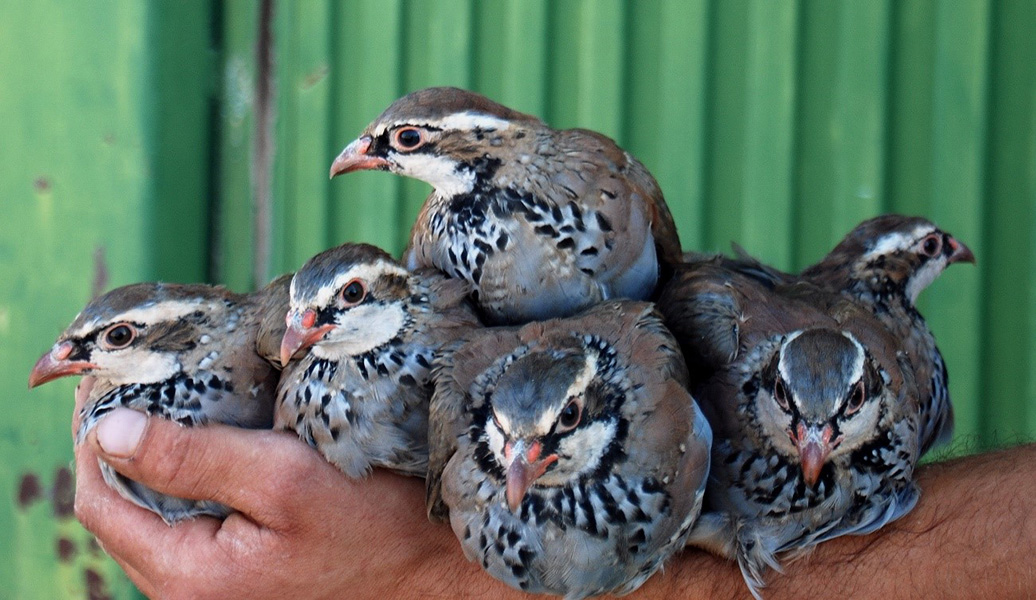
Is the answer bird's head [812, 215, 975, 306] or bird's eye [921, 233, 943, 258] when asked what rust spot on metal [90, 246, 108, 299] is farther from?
bird's eye [921, 233, 943, 258]

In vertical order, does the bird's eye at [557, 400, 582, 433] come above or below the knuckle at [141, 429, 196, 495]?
above

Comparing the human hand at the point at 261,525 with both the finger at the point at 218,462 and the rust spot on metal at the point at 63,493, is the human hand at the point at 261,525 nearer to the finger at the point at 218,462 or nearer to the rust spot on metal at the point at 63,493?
the finger at the point at 218,462

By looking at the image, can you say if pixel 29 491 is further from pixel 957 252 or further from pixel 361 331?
pixel 957 252

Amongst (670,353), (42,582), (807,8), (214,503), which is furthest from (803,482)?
(42,582)

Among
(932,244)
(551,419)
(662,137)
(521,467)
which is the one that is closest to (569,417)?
(551,419)

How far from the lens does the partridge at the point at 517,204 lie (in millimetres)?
2645

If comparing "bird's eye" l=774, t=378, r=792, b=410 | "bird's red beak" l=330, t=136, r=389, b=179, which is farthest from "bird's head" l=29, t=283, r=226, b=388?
"bird's eye" l=774, t=378, r=792, b=410

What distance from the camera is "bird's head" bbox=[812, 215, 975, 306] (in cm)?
338

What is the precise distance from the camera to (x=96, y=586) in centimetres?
434

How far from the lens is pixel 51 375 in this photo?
2.68m

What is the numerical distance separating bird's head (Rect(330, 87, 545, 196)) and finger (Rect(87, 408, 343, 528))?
2.40ft

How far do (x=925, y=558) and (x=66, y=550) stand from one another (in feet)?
11.1

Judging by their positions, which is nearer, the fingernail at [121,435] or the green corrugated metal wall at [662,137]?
the fingernail at [121,435]

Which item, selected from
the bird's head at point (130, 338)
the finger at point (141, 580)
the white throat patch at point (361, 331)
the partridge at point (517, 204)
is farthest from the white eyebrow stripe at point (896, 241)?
the finger at point (141, 580)
